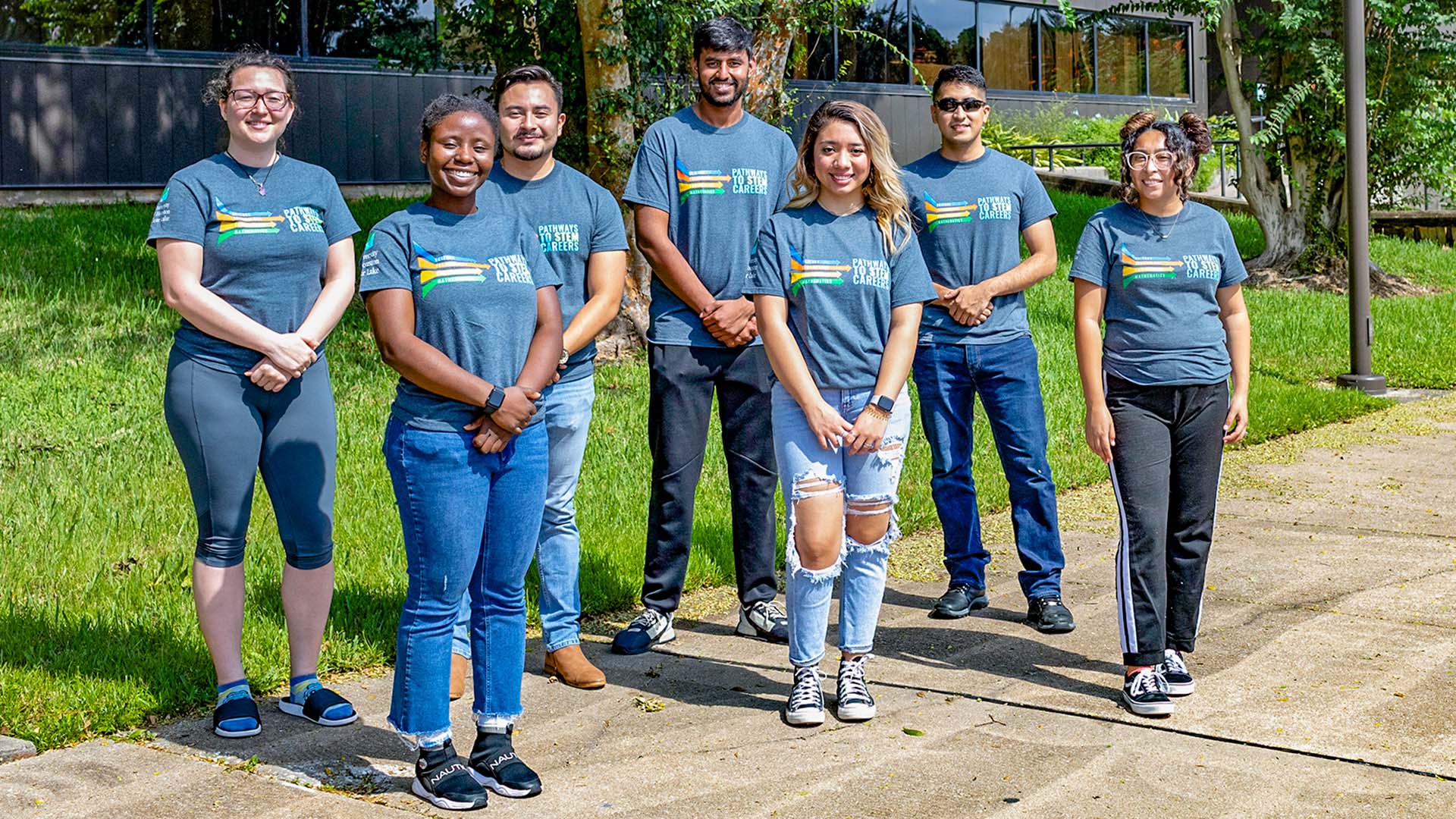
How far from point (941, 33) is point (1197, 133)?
22.6 m

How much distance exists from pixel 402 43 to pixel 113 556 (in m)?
8.59

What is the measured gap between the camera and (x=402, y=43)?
14422 mm

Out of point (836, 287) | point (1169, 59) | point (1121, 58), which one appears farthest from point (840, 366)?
point (1169, 59)

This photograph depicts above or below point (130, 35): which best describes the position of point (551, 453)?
below

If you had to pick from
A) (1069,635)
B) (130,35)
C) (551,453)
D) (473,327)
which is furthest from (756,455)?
(130,35)

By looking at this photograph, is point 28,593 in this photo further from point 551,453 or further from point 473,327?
point 473,327

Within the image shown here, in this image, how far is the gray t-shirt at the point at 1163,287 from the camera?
518 cm

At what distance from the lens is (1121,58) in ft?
102

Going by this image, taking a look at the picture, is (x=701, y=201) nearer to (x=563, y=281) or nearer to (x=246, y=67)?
(x=563, y=281)

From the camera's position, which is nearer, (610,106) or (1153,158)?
(1153,158)

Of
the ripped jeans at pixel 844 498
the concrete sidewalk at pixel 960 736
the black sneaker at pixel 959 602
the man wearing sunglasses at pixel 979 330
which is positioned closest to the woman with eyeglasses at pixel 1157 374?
the concrete sidewalk at pixel 960 736

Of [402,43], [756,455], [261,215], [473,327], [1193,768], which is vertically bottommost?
[1193,768]

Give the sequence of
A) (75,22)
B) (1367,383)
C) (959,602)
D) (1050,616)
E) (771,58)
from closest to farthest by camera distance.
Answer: (1050,616) < (959,602) < (1367,383) < (771,58) < (75,22)

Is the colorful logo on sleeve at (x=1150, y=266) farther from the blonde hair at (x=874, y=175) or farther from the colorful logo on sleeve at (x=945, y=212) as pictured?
the colorful logo on sleeve at (x=945, y=212)
